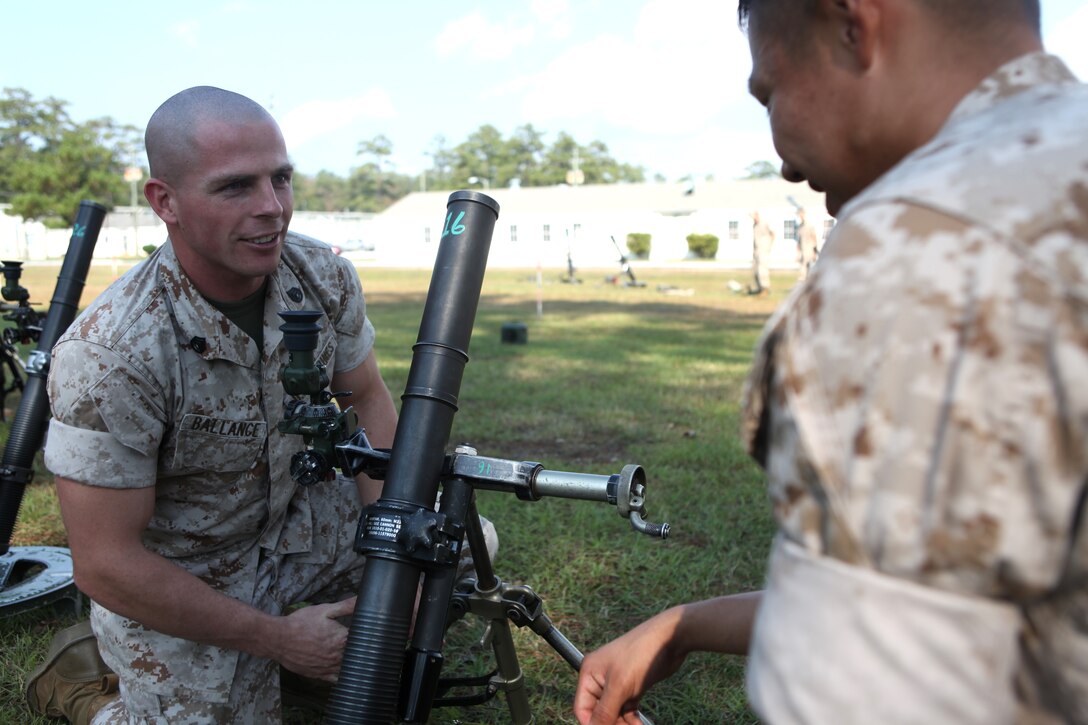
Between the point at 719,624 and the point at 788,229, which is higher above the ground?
the point at 788,229

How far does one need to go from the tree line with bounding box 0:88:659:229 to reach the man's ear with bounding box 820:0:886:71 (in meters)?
26.1

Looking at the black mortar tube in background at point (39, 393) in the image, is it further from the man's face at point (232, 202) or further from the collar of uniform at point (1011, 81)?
the collar of uniform at point (1011, 81)

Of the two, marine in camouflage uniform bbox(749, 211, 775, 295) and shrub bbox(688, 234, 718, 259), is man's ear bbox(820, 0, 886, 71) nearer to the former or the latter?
marine in camouflage uniform bbox(749, 211, 775, 295)

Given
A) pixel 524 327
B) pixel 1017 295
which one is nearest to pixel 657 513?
pixel 1017 295

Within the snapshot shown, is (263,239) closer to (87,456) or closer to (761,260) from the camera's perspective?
(87,456)

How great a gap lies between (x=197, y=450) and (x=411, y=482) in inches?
45.5

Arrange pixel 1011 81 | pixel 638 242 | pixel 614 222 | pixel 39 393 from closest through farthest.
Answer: pixel 1011 81 → pixel 39 393 → pixel 638 242 → pixel 614 222

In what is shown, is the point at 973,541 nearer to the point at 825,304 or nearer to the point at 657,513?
the point at 825,304

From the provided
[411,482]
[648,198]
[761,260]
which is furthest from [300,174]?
[411,482]

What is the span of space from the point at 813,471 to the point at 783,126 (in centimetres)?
50

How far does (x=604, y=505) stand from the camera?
550 cm

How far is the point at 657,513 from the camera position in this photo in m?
5.10

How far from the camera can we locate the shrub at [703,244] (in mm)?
53906

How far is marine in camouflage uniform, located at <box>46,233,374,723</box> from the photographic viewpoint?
254 centimetres
